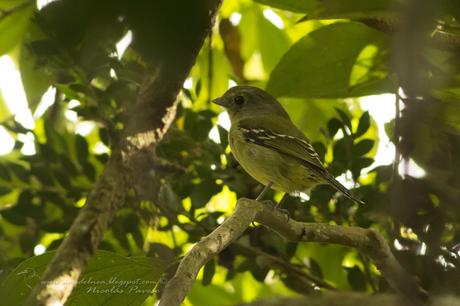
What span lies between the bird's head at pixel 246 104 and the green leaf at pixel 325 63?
4.40 ft

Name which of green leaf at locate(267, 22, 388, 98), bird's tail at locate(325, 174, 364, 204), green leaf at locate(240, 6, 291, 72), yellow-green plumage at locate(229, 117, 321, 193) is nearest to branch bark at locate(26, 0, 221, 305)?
green leaf at locate(267, 22, 388, 98)

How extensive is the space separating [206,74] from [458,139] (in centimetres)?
216

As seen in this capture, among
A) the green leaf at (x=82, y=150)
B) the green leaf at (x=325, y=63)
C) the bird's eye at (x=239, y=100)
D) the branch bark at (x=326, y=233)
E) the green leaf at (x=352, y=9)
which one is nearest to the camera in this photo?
the green leaf at (x=352, y=9)

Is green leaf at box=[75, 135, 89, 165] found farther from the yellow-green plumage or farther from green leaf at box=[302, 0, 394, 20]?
green leaf at box=[302, 0, 394, 20]

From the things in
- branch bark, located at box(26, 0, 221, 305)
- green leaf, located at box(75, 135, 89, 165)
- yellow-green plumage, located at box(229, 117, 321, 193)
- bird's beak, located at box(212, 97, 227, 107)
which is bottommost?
yellow-green plumage, located at box(229, 117, 321, 193)

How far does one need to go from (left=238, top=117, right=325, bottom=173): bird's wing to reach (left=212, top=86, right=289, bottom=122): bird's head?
0.13 meters

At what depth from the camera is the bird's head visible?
4.62m

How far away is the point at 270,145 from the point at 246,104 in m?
0.64

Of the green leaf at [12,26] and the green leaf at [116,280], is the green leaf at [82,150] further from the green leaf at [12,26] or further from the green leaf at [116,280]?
the green leaf at [116,280]

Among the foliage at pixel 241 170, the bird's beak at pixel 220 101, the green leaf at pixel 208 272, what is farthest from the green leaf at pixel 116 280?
the bird's beak at pixel 220 101

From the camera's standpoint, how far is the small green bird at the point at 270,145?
378cm

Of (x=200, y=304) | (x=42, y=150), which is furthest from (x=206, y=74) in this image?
(x=200, y=304)

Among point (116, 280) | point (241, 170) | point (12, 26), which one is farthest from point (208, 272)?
point (12, 26)

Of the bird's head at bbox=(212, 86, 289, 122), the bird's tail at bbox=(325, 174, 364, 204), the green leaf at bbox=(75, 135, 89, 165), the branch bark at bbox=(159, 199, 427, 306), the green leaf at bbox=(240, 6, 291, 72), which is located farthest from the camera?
the bird's head at bbox=(212, 86, 289, 122)
